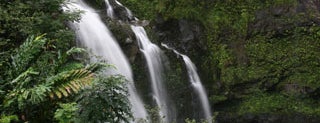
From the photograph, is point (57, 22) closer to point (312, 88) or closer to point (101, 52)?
point (101, 52)

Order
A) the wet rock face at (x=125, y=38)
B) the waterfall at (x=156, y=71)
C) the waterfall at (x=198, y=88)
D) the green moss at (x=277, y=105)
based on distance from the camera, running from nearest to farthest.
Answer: the wet rock face at (x=125, y=38) < the waterfall at (x=156, y=71) < the green moss at (x=277, y=105) < the waterfall at (x=198, y=88)

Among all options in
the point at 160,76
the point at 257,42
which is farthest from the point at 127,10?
the point at 257,42

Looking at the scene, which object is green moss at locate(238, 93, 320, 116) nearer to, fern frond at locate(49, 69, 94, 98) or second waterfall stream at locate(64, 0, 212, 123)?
second waterfall stream at locate(64, 0, 212, 123)

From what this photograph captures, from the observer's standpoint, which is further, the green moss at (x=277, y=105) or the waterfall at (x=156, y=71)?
the green moss at (x=277, y=105)

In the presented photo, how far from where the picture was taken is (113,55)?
1179 cm

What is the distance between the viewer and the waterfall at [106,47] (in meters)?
11.3

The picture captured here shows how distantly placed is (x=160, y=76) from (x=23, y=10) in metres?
5.23

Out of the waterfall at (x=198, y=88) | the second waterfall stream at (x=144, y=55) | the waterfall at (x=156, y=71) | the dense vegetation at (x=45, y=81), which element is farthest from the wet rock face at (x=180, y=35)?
the dense vegetation at (x=45, y=81)

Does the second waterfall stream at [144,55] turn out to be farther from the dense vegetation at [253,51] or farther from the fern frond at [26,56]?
the fern frond at [26,56]

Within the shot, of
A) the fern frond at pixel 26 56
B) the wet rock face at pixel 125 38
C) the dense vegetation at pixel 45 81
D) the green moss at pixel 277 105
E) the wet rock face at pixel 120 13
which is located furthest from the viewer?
the wet rock face at pixel 120 13

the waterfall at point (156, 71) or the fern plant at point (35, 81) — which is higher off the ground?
the fern plant at point (35, 81)

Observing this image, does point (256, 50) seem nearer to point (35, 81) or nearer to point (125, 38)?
point (125, 38)

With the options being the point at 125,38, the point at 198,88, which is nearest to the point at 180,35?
the point at 198,88

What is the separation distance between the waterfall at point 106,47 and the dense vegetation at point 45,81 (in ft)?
9.80
